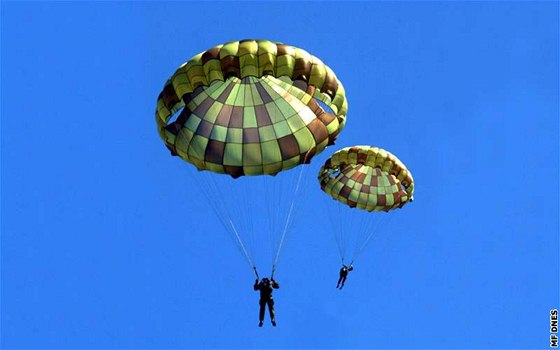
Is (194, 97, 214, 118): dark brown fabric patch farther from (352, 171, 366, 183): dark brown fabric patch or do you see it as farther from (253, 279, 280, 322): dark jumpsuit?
(352, 171, 366, 183): dark brown fabric patch

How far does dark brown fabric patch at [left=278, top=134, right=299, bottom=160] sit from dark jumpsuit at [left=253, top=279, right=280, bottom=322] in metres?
3.87

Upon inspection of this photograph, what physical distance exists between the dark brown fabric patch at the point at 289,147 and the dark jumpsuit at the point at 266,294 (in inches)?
152

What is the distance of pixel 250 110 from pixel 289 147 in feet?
5.73

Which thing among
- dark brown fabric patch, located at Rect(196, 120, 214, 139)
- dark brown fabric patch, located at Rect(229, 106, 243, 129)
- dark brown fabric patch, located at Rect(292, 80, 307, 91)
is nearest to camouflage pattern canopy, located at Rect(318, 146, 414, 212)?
dark brown fabric patch, located at Rect(292, 80, 307, 91)

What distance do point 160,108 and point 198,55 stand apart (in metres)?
1.87

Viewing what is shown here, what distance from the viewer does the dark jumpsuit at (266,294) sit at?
59.3 feet

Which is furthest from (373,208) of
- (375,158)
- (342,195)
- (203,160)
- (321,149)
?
(203,160)

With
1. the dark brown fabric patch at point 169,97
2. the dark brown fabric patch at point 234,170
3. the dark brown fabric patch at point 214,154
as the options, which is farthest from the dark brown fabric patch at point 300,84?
the dark brown fabric patch at point 169,97

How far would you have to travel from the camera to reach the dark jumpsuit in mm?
18062

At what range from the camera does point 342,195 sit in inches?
1029

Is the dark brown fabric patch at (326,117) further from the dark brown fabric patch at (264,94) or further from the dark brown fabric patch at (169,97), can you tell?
the dark brown fabric patch at (169,97)

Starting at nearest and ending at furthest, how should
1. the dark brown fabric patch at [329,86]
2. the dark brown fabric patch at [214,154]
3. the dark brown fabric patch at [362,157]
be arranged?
1. the dark brown fabric patch at [329,86]
2. the dark brown fabric patch at [214,154]
3. the dark brown fabric patch at [362,157]

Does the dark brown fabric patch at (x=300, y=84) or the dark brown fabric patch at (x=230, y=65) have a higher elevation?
the dark brown fabric patch at (x=300, y=84)

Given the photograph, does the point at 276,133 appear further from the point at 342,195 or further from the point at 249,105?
the point at 342,195
